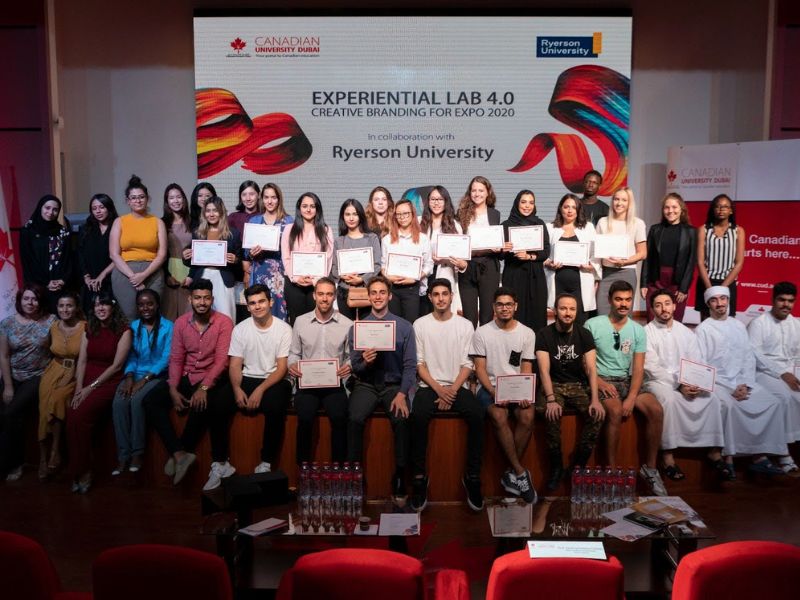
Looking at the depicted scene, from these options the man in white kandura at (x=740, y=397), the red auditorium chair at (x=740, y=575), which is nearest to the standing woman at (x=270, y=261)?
the man in white kandura at (x=740, y=397)

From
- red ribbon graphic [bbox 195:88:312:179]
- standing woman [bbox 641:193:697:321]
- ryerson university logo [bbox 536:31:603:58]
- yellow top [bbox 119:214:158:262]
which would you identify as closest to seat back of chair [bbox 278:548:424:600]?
yellow top [bbox 119:214:158:262]

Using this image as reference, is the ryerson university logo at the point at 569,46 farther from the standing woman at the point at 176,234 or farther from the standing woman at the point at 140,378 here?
the standing woman at the point at 140,378

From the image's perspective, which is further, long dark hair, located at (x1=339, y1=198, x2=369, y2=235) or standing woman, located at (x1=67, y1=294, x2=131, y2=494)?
long dark hair, located at (x1=339, y1=198, x2=369, y2=235)

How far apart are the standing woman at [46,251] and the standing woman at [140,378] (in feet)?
3.92

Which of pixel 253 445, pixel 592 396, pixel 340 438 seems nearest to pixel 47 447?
pixel 253 445

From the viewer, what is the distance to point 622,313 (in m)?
4.87

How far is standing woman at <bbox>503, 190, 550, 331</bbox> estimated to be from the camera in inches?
225

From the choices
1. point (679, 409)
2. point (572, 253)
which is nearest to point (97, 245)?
point (572, 253)

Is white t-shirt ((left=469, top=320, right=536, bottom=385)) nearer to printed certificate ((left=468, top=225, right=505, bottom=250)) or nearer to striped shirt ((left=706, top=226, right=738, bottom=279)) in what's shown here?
printed certificate ((left=468, top=225, right=505, bottom=250))

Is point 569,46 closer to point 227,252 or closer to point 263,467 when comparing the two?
point 227,252

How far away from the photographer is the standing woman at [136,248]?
18.5 ft

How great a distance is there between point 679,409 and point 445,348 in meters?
1.51

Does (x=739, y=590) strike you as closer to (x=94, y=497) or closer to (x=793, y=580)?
(x=793, y=580)

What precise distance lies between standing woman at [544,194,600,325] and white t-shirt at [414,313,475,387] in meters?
1.21
